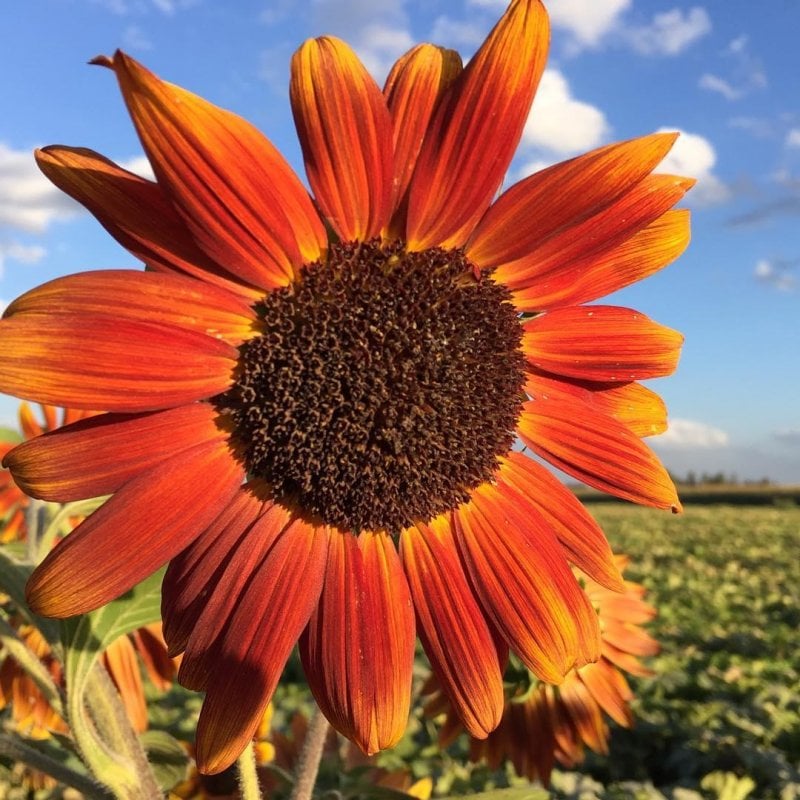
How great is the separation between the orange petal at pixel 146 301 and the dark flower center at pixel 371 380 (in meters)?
0.05

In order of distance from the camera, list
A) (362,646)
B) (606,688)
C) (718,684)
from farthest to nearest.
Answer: (718,684) < (606,688) < (362,646)

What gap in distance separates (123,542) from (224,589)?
0.13 metres

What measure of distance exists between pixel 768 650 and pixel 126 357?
18.9 feet

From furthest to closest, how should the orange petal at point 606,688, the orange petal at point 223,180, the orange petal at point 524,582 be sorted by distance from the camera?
the orange petal at point 606,688, the orange petal at point 524,582, the orange petal at point 223,180

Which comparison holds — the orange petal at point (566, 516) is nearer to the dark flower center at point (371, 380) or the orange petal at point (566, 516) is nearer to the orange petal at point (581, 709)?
the dark flower center at point (371, 380)

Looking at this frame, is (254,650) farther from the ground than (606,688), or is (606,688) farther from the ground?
(254,650)

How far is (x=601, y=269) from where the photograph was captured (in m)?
1.15

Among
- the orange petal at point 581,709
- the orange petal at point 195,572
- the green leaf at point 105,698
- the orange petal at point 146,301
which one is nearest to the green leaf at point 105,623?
the green leaf at point 105,698

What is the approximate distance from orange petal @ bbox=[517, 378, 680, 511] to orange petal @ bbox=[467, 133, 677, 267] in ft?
0.66

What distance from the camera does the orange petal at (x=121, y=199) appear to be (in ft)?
2.90

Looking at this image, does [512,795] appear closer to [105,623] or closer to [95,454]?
[105,623]

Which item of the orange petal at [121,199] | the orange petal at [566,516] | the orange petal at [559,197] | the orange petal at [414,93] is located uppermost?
the orange petal at [414,93]

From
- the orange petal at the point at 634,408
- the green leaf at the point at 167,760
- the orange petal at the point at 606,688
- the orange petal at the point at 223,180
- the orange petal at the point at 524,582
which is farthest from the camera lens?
the orange petal at the point at 606,688

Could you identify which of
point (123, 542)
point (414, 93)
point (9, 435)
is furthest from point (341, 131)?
point (9, 435)
